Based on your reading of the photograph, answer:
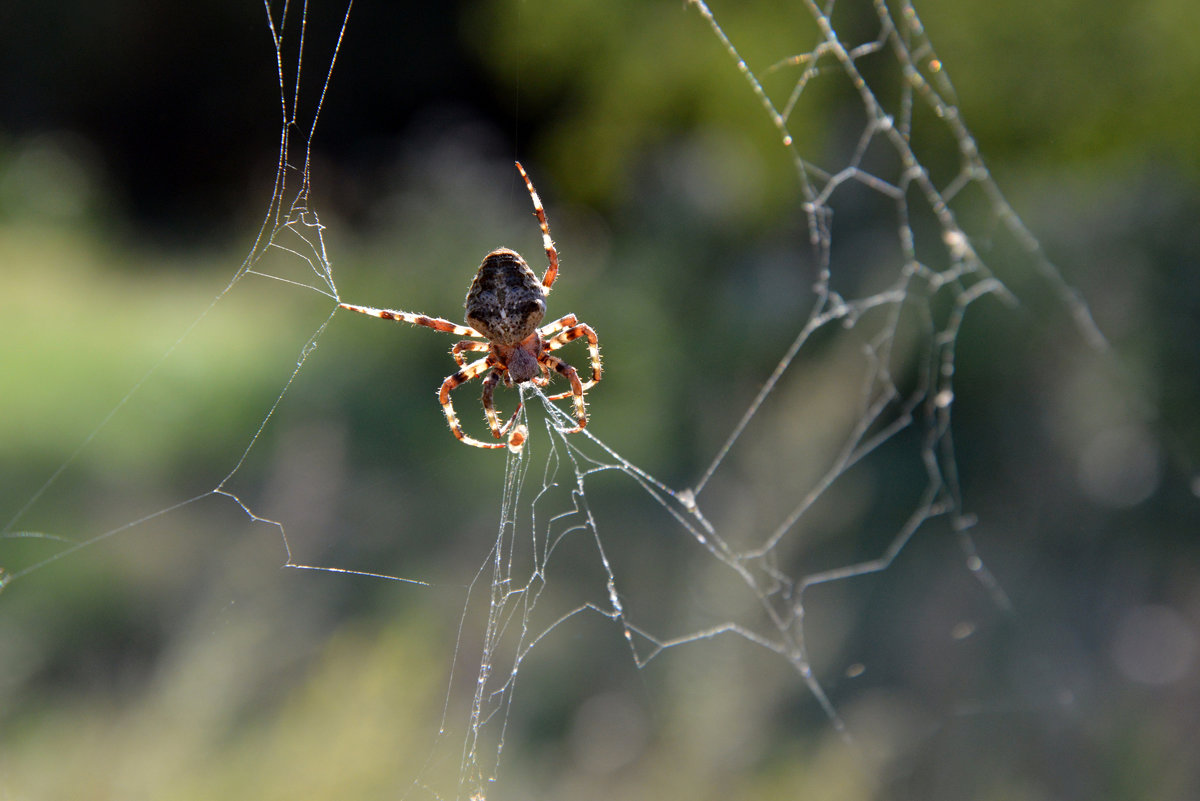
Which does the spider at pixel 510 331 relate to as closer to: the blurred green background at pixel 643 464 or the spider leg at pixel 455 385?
the spider leg at pixel 455 385

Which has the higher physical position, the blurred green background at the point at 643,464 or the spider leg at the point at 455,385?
the spider leg at the point at 455,385

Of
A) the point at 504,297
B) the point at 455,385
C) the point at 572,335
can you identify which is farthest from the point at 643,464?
the point at 504,297

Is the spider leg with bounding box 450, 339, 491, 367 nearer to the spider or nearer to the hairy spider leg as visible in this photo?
the spider

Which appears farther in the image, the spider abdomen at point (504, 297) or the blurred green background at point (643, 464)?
the blurred green background at point (643, 464)

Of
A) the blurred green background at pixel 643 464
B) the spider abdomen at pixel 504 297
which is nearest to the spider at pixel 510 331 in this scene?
the spider abdomen at pixel 504 297

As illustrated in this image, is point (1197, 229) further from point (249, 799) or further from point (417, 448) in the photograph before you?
point (249, 799)

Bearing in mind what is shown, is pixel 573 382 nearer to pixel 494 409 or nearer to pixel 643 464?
pixel 494 409

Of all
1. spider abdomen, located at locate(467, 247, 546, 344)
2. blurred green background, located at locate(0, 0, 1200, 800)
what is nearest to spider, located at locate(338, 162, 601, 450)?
spider abdomen, located at locate(467, 247, 546, 344)
